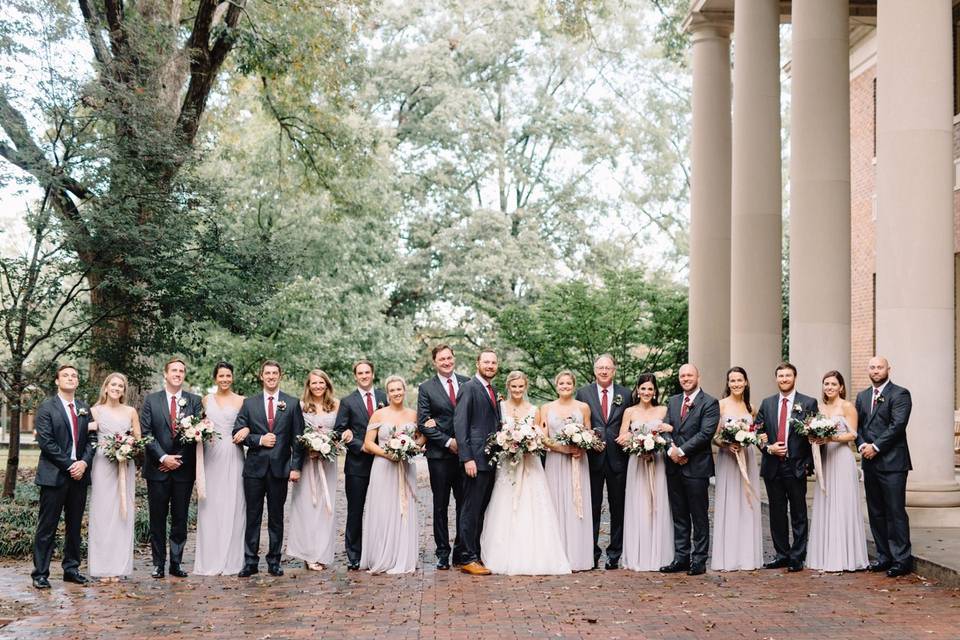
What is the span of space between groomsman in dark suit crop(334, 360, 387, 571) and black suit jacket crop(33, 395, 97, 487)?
8.65ft

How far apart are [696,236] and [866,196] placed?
23.0 ft

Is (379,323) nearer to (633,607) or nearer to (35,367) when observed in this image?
(35,367)

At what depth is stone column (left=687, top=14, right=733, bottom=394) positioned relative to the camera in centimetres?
2086

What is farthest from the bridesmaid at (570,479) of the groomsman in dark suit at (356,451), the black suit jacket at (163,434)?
the black suit jacket at (163,434)

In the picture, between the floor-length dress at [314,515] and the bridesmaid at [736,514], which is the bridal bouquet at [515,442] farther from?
the bridesmaid at [736,514]

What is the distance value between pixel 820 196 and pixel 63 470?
10699mm

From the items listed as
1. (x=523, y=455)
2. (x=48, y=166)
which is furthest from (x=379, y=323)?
(x=523, y=455)

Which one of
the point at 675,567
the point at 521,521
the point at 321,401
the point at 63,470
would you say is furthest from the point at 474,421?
the point at 63,470

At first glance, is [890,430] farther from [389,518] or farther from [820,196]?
[820,196]

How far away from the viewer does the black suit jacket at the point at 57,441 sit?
1097 centimetres

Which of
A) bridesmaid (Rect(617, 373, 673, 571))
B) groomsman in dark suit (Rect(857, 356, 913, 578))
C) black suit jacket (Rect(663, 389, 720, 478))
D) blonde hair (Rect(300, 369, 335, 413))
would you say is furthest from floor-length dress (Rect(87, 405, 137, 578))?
groomsman in dark suit (Rect(857, 356, 913, 578))

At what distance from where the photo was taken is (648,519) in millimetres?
11922

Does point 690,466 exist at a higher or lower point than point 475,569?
higher

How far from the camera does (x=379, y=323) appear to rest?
32656mm
